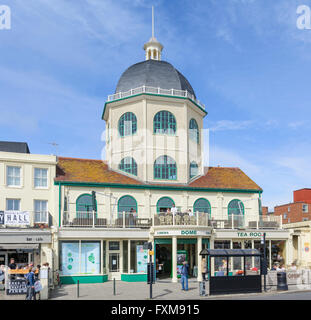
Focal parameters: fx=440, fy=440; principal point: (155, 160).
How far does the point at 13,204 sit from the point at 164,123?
12180mm

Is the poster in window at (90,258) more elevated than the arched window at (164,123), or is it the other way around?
the arched window at (164,123)

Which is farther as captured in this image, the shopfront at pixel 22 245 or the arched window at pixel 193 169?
the arched window at pixel 193 169

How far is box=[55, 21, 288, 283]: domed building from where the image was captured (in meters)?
27.7

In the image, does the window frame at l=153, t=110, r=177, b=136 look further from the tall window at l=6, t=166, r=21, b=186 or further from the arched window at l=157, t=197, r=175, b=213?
the tall window at l=6, t=166, r=21, b=186

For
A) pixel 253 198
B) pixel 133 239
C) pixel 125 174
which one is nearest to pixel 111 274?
pixel 133 239

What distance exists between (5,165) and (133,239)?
369 inches

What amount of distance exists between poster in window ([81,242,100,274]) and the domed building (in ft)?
0.20

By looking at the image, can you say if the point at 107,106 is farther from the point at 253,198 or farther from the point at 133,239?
the point at 253,198

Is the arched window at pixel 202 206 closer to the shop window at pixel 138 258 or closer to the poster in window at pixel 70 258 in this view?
the shop window at pixel 138 258

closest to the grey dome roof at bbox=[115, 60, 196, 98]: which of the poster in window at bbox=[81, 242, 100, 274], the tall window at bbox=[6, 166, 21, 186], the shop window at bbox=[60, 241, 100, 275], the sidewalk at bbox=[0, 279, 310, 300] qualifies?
the tall window at bbox=[6, 166, 21, 186]

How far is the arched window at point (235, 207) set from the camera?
108 feet

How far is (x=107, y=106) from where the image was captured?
3409 cm

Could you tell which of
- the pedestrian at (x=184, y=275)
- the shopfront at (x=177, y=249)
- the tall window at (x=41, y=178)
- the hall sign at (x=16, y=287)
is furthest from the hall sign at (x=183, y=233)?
the hall sign at (x=16, y=287)

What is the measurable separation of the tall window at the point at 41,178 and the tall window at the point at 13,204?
156cm
